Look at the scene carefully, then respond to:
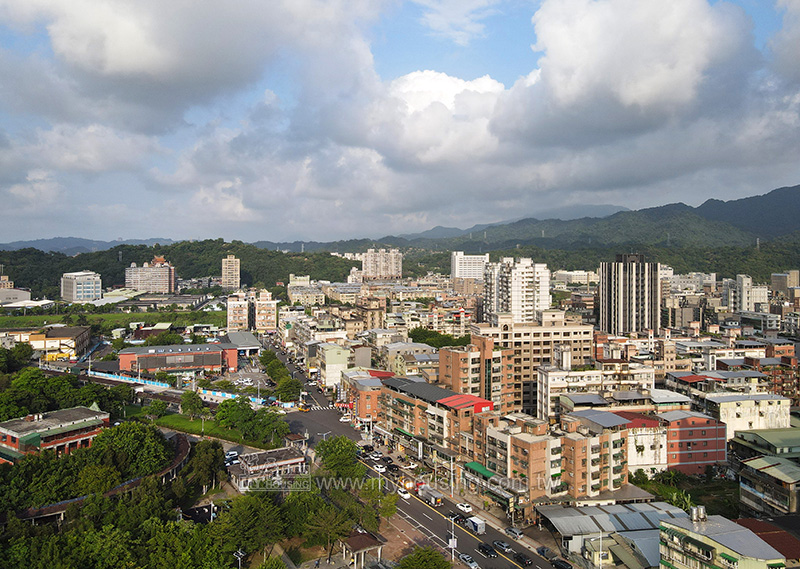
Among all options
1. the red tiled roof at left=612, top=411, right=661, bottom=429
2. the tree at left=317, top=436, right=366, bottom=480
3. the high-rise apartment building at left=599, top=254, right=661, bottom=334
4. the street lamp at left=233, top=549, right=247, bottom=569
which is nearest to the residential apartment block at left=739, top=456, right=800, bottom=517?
the red tiled roof at left=612, top=411, right=661, bottom=429

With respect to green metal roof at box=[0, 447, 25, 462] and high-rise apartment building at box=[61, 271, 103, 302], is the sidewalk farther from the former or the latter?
high-rise apartment building at box=[61, 271, 103, 302]

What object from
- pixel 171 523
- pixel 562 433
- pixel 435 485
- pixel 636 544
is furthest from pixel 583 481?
pixel 171 523

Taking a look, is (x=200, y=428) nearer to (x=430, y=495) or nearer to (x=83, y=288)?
(x=430, y=495)

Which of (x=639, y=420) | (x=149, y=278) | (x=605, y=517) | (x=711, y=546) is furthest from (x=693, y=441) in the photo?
(x=149, y=278)

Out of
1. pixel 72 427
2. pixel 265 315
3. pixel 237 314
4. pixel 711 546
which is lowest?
pixel 711 546

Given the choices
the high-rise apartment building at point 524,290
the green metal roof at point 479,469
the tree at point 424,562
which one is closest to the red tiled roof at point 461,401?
the green metal roof at point 479,469

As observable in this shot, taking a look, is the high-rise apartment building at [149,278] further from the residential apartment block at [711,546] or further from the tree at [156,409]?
the residential apartment block at [711,546]
